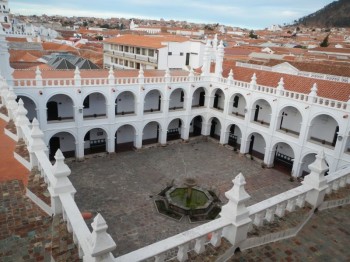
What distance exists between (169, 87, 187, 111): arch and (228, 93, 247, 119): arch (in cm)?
531

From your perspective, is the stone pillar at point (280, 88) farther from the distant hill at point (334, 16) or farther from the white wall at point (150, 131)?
the distant hill at point (334, 16)

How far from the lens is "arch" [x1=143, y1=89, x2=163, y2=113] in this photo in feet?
103

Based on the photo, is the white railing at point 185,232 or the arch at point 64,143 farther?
the arch at point 64,143

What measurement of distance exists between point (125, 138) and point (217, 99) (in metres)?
11.5

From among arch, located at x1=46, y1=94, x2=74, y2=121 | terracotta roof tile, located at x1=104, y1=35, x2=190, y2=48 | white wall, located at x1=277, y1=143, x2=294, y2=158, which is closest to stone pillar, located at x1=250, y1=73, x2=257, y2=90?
white wall, located at x1=277, y1=143, x2=294, y2=158

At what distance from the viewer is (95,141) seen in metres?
29.8

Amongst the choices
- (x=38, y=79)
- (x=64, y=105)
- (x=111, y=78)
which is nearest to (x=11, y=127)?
(x=38, y=79)

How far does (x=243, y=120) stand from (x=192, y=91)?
253 inches

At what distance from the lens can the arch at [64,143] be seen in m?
27.9

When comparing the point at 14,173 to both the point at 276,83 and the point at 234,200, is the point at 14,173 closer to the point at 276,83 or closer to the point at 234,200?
the point at 234,200

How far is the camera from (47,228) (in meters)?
7.26

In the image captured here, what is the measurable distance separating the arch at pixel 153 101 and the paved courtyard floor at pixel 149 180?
14.4 feet

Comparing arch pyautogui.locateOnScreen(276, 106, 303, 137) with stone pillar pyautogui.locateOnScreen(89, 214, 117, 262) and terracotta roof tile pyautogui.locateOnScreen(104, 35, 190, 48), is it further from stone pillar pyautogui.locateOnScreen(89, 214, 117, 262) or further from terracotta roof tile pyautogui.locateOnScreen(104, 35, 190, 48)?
stone pillar pyautogui.locateOnScreen(89, 214, 117, 262)

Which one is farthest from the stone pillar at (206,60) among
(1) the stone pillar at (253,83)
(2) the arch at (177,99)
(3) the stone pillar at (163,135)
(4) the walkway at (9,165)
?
(4) the walkway at (9,165)
